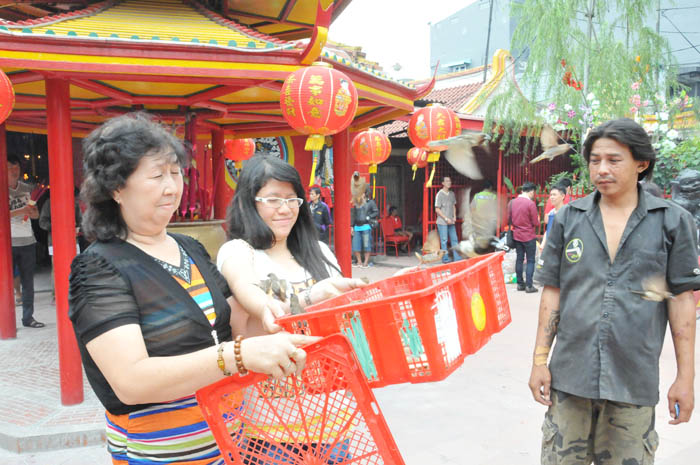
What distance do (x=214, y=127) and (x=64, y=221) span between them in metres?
3.38

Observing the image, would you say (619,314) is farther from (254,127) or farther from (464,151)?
(254,127)

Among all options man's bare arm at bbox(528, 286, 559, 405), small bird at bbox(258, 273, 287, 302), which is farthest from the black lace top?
man's bare arm at bbox(528, 286, 559, 405)

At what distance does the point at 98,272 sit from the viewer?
123 centimetres

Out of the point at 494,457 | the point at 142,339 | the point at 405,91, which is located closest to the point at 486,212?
the point at 494,457

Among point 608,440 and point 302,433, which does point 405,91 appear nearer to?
point 608,440

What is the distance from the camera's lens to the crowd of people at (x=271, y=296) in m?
1.18

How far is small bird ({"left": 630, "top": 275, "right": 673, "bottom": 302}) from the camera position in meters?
1.85

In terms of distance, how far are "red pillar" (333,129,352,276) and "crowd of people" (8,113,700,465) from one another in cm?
307

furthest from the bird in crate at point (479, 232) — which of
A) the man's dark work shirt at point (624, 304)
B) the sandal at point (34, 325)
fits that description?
the sandal at point (34, 325)

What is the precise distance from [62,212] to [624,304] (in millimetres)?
3519

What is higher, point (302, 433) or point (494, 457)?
point (302, 433)

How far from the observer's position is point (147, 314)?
1.25m

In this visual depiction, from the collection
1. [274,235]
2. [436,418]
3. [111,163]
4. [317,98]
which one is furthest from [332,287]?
[436,418]

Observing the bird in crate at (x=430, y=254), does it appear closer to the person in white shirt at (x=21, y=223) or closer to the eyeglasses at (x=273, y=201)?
the eyeglasses at (x=273, y=201)
